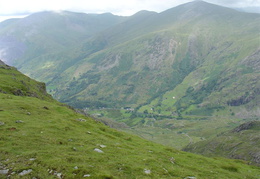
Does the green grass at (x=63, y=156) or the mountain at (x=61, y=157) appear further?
the green grass at (x=63, y=156)

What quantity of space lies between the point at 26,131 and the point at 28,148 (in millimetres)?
7862

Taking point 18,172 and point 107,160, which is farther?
point 107,160

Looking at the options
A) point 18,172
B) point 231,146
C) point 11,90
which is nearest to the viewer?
point 18,172

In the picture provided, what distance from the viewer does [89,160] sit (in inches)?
1252

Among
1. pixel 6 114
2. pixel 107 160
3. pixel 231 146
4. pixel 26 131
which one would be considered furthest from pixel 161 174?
pixel 231 146

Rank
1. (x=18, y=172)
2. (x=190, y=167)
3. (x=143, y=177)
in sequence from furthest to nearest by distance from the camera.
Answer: (x=190, y=167) < (x=143, y=177) < (x=18, y=172)

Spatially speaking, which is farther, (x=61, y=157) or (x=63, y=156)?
(x=63, y=156)

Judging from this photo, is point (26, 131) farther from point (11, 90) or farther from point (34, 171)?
point (11, 90)

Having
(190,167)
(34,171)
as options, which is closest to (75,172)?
(34,171)

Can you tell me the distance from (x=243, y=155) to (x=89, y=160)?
504 feet

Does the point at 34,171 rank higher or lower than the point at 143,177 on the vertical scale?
higher

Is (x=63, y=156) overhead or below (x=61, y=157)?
below

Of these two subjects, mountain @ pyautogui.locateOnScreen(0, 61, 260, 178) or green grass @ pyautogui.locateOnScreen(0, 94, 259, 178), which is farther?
green grass @ pyautogui.locateOnScreen(0, 94, 259, 178)

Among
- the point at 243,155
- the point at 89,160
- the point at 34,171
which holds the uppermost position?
the point at 34,171
